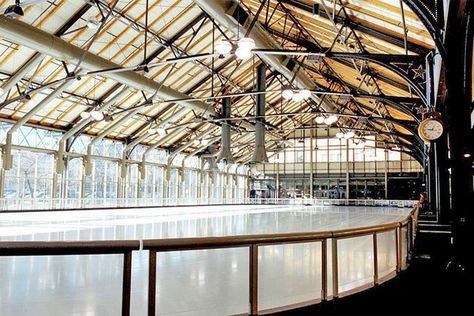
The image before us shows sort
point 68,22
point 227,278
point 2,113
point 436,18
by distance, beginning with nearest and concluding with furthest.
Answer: point 227,278 → point 436,18 → point 68,22 → point 2,113

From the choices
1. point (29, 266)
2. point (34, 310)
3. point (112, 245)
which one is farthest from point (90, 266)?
point (112, 245)

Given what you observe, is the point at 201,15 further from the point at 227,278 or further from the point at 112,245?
the point at 112,245

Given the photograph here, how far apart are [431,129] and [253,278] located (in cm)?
509

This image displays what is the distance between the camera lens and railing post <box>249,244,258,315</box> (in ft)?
8.80

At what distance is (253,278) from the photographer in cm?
270

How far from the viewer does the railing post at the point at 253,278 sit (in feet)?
8.80

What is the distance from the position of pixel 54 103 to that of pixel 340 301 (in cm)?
1878

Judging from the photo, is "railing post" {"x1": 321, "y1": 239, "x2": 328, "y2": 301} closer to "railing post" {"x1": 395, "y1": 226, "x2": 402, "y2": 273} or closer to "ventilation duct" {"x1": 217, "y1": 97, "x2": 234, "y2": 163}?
"railing post" {"x1": 395, "y1": 226, "x2": 402, "y2": 273}

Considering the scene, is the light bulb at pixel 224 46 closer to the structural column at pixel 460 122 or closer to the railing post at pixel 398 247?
the structural column at pixel 460 122

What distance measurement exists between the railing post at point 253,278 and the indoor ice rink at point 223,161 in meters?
0.01

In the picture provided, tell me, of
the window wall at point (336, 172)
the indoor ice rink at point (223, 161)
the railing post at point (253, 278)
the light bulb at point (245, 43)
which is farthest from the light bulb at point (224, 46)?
the window wall at point (336, 172)

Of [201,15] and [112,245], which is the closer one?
[112,245]

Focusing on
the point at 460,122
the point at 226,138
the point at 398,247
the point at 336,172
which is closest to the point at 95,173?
the point at 226,138

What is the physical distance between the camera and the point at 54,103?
19.0 metres
